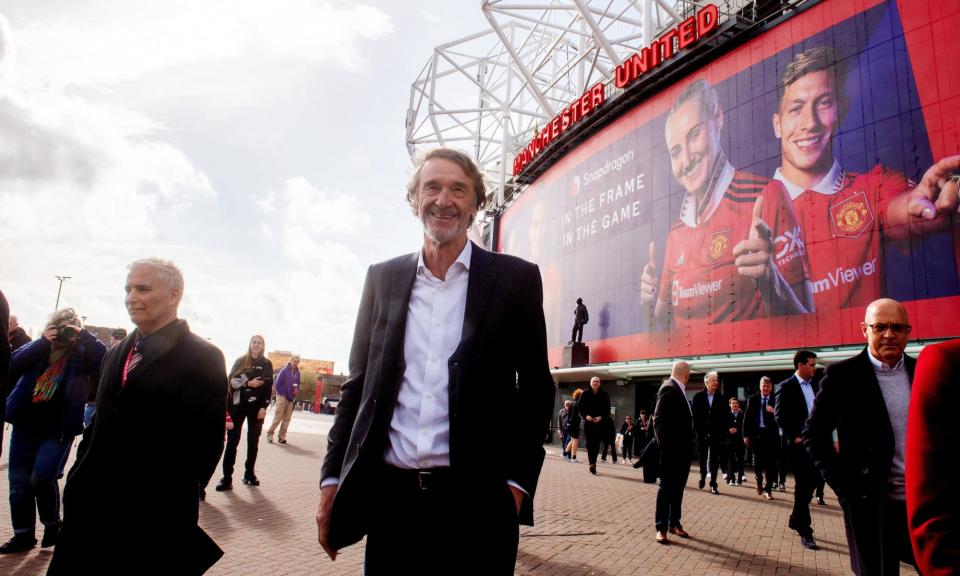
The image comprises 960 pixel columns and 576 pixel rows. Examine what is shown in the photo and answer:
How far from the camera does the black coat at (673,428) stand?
22.8 ft

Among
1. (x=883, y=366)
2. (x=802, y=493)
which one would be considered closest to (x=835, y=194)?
(x=802, y=493)

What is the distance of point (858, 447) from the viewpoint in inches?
134

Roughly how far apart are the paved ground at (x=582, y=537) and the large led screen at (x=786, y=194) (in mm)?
8143

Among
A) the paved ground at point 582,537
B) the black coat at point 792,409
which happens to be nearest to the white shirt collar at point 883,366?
the paved ground at point 582,537

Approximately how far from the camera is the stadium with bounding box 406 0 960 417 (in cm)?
1494

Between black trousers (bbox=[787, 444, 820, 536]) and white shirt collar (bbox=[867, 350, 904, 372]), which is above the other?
white shirt collar (bbox=[867, 350, 904, 372])

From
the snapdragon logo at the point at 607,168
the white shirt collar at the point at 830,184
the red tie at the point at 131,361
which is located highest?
the snapdragon logo at the point at 607,168

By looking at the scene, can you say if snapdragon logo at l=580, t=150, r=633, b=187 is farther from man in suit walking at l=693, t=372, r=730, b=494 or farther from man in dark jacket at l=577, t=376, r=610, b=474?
man in suit walking at l=693, t=372, r=730, b=494

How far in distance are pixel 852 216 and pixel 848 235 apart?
0.50 metres

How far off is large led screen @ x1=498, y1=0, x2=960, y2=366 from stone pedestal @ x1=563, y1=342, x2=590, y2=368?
0.36m

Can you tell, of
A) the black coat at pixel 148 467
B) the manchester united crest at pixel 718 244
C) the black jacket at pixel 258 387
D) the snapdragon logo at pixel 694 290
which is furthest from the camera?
the snapdragon logo at pixel 694 290

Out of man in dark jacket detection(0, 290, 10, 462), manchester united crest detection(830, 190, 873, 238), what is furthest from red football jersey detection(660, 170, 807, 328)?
man in dark jacket detection(0, 290, 10, 462)

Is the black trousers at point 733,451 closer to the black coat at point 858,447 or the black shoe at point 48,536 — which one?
the black coat at point 858,447

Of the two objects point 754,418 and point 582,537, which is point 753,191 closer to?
point 754,418
